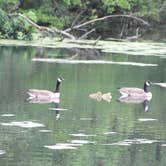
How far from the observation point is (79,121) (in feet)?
48.1

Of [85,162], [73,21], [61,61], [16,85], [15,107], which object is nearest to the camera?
[85,162]

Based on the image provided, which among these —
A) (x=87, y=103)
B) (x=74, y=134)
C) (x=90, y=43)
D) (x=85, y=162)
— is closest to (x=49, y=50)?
(x=90, y=43)

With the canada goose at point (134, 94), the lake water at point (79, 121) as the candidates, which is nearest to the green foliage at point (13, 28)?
the lake water at point (79, 121)

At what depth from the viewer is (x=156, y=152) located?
12141 mm

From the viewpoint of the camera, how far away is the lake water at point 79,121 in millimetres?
11562

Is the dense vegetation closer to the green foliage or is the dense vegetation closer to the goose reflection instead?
the green foliage

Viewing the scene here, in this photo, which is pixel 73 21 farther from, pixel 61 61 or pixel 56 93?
pixel 56 93

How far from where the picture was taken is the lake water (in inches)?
455

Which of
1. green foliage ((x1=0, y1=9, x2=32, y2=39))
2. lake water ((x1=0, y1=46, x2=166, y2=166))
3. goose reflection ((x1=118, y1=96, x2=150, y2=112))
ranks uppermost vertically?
green foliage ((x1=0, y1=9, x2=32, y2=39))

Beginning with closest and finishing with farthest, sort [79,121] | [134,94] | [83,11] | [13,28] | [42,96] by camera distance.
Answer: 1. [79,121]
2. [42,96]
3. [134,94]
4. [13,28]
5. [83,11]

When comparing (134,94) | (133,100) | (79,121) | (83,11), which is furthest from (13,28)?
(79,121)

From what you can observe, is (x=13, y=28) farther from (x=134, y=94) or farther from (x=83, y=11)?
(x=134, y=94)

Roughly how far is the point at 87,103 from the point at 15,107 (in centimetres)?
196

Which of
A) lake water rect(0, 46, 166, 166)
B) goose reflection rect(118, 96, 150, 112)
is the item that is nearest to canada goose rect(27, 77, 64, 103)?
lake water rect(0, 46, 166, 166)
